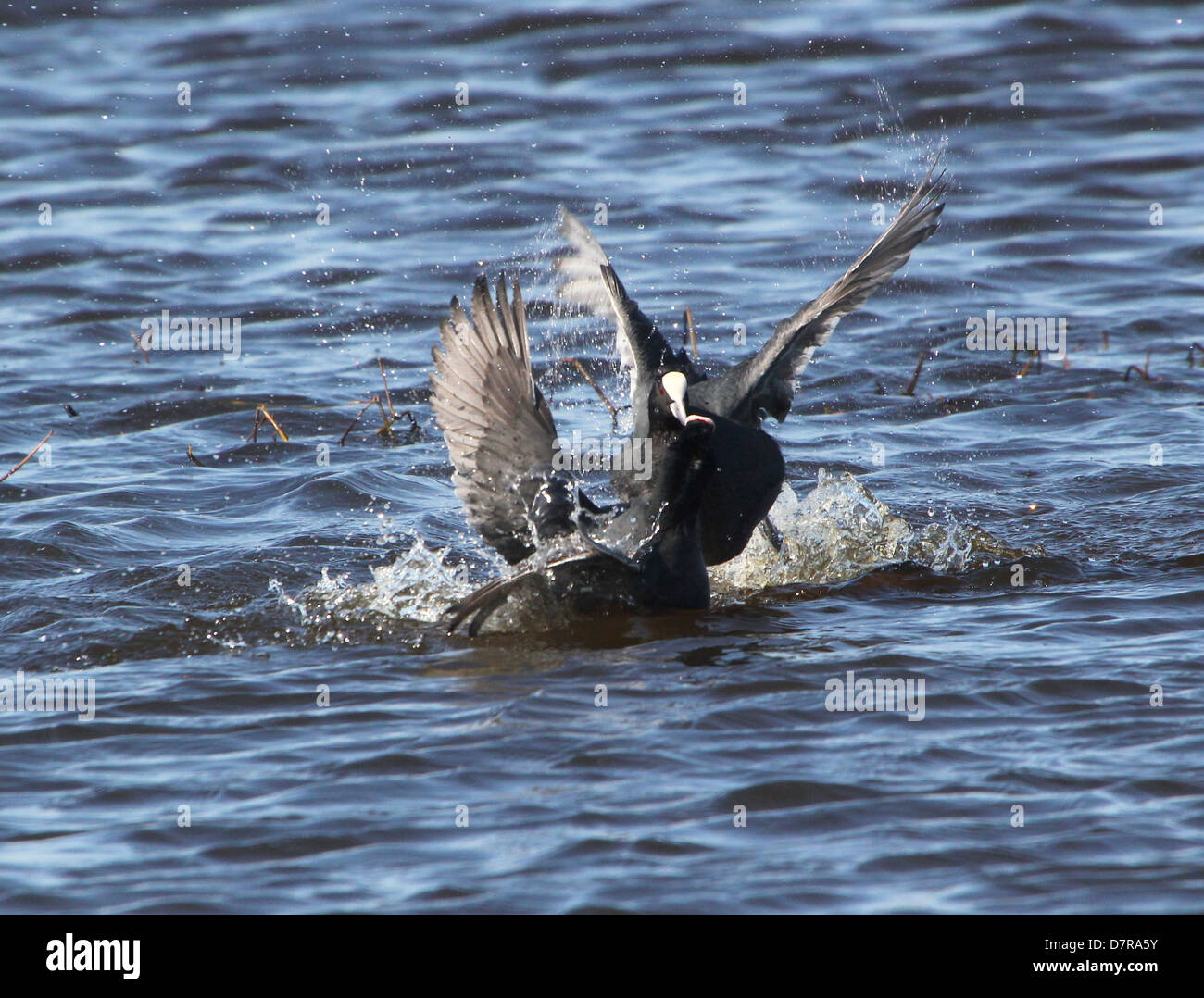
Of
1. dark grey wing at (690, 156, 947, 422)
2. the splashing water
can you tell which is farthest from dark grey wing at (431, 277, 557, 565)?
dark grey wing at (690, 156, 947, 422)

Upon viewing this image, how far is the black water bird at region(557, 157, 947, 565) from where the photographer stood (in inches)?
246

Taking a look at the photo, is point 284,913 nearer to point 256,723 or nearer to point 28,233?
point 256,723

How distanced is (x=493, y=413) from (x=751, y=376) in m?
1.18

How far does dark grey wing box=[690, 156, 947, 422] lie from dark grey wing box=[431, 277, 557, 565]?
3.27ft

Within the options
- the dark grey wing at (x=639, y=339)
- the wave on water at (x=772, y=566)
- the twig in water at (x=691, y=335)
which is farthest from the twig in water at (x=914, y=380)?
the dark grey wing at (x=639, y=339)

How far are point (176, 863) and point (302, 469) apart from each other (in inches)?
166

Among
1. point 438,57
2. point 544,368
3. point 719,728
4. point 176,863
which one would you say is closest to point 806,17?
point 438,57

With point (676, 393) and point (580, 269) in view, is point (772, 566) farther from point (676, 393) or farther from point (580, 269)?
point (580, 269)

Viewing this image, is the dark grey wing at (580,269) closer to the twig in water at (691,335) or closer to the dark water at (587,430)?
the dark water at (587,430)

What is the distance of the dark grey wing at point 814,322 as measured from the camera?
6.48 metres

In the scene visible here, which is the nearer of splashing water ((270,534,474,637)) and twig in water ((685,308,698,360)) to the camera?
splashing water ((270,534,474,637))

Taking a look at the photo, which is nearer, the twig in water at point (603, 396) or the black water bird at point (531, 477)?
the black water bird at point (531, 477)

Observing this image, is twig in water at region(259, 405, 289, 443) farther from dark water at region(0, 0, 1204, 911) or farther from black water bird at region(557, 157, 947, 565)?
black water bird at region(557, 157, 947, 565)

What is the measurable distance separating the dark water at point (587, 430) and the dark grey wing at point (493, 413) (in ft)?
1.44
